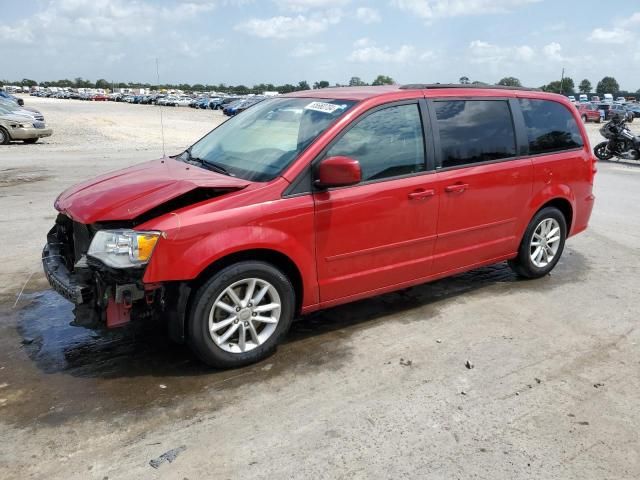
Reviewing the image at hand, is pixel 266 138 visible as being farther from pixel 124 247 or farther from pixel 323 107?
pixel 124 247

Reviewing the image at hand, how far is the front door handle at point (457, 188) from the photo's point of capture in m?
4.57

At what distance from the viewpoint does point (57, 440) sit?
300cm

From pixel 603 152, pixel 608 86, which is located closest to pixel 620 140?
pixel 603 152

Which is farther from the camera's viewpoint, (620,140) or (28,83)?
(28,83)

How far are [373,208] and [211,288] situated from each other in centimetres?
135

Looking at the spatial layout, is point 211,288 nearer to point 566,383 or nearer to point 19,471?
point 19,471

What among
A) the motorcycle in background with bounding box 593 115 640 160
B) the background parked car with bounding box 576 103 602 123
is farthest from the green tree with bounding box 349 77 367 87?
the background parked car with bounding box 576 103 602 123

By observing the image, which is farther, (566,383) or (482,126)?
(482,126)

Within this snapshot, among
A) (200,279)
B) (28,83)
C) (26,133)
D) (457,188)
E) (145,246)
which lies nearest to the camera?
(145,246)

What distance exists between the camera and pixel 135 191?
3.77 metres

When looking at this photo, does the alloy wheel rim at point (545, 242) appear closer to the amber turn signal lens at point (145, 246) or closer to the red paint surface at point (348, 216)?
the red paint surface at point (348, 216)

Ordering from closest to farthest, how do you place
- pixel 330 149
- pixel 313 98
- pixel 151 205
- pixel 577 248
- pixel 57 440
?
pixel 57 440, pixel 151 205, pixel 330 149, pixel 313 98, pixel 577 248

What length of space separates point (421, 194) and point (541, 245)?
1903 millimetres

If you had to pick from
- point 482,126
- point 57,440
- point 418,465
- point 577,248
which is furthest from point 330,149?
point 577,248
